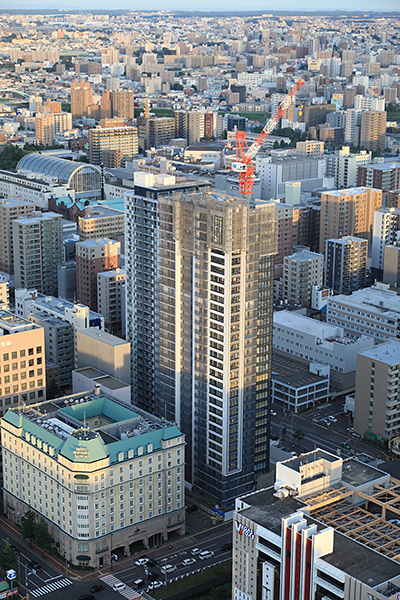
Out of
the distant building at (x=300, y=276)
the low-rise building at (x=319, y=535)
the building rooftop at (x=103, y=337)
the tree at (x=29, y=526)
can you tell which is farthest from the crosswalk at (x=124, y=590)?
the distant building at (x=300, y=276)

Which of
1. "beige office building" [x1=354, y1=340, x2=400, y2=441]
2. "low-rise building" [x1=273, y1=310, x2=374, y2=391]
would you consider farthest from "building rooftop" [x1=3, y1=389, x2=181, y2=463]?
"low-rise building" [x1=273, y1=310, x2=374, y2=391]

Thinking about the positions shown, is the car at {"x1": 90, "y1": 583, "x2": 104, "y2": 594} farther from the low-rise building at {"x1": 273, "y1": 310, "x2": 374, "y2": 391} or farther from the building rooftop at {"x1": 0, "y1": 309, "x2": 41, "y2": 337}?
the low-rise building at {"x1": 273, "y1": 310, "x2": 374, "y2": 391}

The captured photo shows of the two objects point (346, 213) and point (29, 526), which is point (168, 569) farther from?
point (346, 213)

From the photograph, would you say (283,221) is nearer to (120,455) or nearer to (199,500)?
(199,500)

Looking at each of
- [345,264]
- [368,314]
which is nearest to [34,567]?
[368,314]

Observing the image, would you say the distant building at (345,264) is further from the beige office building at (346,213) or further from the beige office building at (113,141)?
the beige office building at (113,141)
